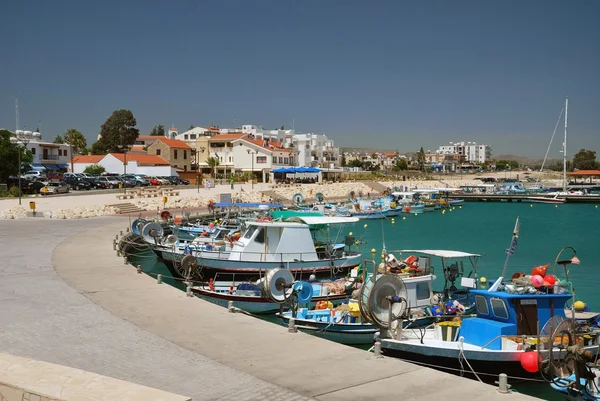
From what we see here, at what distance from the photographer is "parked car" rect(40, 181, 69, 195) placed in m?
59.7

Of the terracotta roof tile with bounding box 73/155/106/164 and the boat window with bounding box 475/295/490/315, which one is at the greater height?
the terracotta roof tile with bounding box 73/155/106/164

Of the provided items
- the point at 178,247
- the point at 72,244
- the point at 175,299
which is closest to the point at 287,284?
the point at 175,299

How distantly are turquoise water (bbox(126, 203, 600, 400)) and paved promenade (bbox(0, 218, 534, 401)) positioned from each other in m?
5.76

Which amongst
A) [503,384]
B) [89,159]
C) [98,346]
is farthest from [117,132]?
[503,384]

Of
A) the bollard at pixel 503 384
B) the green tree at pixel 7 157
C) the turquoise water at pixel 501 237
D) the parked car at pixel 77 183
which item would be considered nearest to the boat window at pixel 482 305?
the turquoise water at pixel 501 237

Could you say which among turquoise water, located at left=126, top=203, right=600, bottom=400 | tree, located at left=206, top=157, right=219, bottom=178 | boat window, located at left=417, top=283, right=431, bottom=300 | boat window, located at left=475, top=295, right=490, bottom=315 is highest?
tree, located at left=206, top=157, right=219, bottom=178

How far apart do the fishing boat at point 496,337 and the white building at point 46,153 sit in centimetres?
8185

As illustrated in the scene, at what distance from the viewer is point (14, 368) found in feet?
28.3

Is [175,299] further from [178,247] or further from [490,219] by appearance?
[490,219]

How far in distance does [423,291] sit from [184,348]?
30.3 ft

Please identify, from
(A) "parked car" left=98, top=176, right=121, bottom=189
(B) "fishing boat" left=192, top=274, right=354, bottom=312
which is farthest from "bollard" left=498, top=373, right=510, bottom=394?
(A) "parked car" left=98, top=176, right=121, bottom=189

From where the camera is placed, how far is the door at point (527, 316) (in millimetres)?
14492

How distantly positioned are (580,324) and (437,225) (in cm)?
4832

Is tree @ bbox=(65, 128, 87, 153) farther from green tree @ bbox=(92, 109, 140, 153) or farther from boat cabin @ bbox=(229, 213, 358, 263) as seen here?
boat cabin @ bbox=(229, 213, 358, 263)
